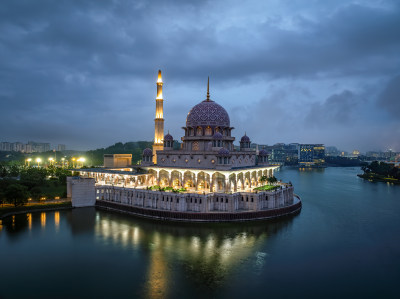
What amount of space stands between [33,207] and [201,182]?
20.8 m

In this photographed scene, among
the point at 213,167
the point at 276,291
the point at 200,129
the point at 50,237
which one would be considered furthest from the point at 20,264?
the point at 200,129

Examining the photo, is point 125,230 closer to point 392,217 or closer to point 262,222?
point 262,222

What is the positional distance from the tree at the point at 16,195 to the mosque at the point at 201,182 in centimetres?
567

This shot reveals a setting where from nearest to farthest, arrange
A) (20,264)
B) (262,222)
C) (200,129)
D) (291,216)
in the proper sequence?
(20,264) → (262,222) → (291,216) → (200,129)

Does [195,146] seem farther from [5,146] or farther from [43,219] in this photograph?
[5,146]

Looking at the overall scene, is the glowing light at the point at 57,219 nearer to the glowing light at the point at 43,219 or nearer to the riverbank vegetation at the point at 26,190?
the glowing light at the point at 43,219

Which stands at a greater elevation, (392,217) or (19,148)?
(19,148)

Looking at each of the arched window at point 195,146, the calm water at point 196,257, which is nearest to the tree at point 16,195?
the calm water at point 196,257

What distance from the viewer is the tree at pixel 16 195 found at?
109 feet

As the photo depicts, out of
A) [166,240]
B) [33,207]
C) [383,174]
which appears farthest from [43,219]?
[383,174]

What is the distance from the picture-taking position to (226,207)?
1235 inches

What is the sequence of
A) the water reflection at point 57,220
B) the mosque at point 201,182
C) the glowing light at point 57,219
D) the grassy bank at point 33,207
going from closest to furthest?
1. the water reflection at point 57,220
2. the glowing light at point 57,219
3. the mosque at point 201,182
4. the grassy bank at point 33,207

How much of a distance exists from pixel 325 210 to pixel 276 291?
24.0 metres

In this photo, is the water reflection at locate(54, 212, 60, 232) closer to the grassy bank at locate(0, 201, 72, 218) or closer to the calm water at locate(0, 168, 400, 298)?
the calm water at locate(0, 168, 400, 298)
